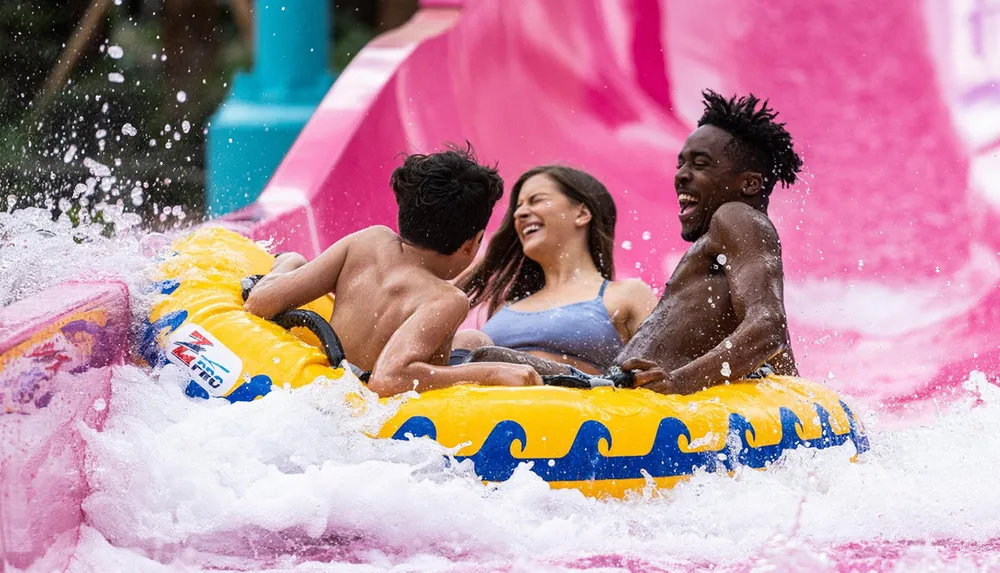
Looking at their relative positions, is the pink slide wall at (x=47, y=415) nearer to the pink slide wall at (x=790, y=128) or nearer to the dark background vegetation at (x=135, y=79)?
the pink slide wall at (x=790, y=128)

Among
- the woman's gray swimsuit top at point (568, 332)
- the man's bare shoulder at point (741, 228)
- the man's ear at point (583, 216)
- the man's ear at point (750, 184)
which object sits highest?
the man's ear at point (750, 184)

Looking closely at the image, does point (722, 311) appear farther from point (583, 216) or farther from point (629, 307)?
point (583, 216)

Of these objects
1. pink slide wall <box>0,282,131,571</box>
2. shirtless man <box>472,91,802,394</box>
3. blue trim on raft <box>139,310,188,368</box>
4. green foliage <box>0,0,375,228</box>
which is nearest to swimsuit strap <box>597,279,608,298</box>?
shirtless man <box>472,91,802,394</box>

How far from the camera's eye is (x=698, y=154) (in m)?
2.71

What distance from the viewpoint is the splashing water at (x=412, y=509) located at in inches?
78.4

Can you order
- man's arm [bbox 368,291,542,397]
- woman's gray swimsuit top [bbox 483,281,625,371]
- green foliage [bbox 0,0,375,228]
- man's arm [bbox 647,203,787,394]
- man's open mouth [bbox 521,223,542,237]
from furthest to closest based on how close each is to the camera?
green foliage [bbox 0,0,375,228] → man's open mouth [bbox 521,223,542,237] → woman's gray swimsuit top [bbox 483,281,625,371] → man's arm [bbox 647,203,787,394] → man's arm [bbox 368,291,542,397]

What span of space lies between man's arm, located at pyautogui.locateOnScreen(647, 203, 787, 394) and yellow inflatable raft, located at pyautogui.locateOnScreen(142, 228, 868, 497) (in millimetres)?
46

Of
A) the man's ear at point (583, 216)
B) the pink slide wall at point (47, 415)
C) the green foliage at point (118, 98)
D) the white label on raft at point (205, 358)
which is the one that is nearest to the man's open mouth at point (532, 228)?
the man's ear at point (583, 216)

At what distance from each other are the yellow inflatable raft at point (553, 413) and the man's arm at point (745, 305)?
5cm

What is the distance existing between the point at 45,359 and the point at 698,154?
1.37 m

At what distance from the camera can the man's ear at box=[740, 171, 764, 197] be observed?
2.68 m

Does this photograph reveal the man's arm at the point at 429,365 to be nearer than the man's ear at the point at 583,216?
Yes

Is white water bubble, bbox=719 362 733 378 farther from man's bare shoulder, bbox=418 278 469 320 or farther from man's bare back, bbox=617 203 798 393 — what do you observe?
man's bare shoulder, bbox=418 278 469 320

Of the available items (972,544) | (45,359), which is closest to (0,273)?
(45,359)
